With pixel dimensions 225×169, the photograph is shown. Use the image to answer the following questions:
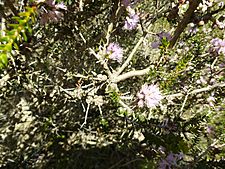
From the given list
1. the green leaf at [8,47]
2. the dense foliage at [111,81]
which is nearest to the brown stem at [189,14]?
the dense foliage at [111,81]

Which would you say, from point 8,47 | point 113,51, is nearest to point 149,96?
point 113,51

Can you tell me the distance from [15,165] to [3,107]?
46cm

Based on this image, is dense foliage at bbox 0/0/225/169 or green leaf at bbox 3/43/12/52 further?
dense foliage at bbox 0/0/225/169

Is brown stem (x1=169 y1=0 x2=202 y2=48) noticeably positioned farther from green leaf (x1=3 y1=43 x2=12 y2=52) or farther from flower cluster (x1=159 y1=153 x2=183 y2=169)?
green leaf (x1=3 y1=43 x2=12 y2=52)

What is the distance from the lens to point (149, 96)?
1519 mm

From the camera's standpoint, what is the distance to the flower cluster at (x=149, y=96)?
1.51 m

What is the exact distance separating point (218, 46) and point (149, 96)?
627 mm

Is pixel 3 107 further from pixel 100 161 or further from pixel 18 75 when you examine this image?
pixel 18 75

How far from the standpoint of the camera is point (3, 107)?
9.40 ft

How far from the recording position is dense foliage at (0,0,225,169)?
4.83 ft

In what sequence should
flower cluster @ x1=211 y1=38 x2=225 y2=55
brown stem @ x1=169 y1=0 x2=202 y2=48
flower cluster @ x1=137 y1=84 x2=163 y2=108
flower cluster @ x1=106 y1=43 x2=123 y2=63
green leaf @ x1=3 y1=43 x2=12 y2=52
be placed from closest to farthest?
green leaf @ x1=3 y1=43 x2=12 y2=52 < brown stem @ x1=169 y1=0 x2=202 y2=48 < flower cluster @ x1=137 y1=84 x2=163 y2=108 < flower cluster @ x1=106 y1=43 x2=123 y2=63 < flower cluster @ x1=211 y1=38 x2=225 y2=55

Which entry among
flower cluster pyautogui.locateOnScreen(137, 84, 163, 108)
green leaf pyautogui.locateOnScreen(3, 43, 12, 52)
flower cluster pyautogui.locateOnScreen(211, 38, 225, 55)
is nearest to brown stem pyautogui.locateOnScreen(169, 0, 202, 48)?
flower cluster pyautogui.locateOnScreen(137, 84, 163, 108)

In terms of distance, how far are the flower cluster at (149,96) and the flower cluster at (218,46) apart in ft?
1.78

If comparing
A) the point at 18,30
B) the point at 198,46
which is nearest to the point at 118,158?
the point at 198,46
